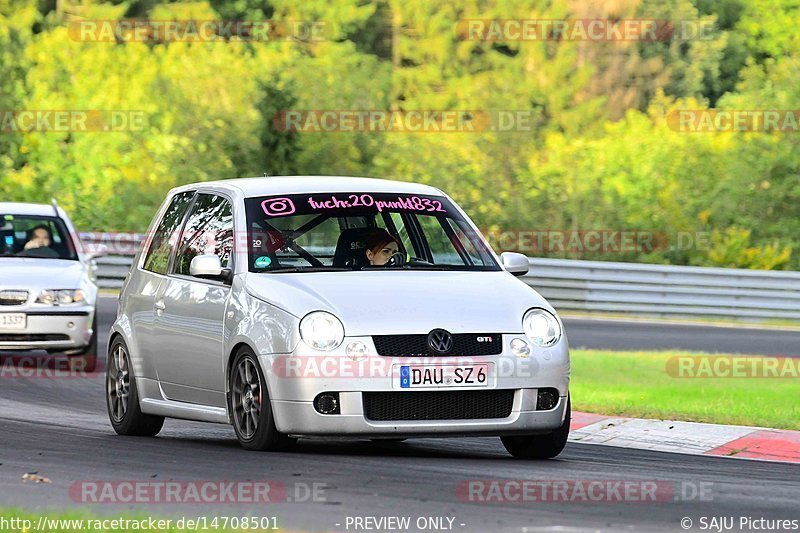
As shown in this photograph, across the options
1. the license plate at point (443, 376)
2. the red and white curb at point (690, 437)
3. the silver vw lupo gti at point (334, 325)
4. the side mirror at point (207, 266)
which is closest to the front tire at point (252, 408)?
the silver vw lupo gti at point (334, 325)

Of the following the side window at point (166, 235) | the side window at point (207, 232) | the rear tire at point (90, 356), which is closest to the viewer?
the side window at point (207, 232)

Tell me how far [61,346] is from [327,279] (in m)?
7.42

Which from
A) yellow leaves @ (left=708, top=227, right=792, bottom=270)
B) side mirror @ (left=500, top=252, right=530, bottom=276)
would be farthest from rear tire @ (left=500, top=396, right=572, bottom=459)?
yellow leaves @ (left=708, top=227, right=792, bottom=270)

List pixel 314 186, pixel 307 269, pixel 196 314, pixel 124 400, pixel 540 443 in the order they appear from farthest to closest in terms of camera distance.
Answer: pixel 124 400, pixel 314 186, pixel 196 314, pixel 307 269, pixel 540 443

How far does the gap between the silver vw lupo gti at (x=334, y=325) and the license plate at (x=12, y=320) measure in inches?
194

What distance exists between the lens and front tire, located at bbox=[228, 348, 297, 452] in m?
9.57

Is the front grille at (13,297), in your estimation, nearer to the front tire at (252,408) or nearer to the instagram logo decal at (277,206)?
the instagram logo decal at (277,206)

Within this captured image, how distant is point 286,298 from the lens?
9625 mm

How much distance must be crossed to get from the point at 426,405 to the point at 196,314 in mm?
1875

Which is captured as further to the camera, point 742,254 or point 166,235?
point 742,254

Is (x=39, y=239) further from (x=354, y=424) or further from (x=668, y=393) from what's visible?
(x=354, y=424)

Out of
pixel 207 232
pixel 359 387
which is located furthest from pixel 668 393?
pixel 359 387

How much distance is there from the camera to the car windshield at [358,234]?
10.4 m

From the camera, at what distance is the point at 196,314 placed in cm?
1055
